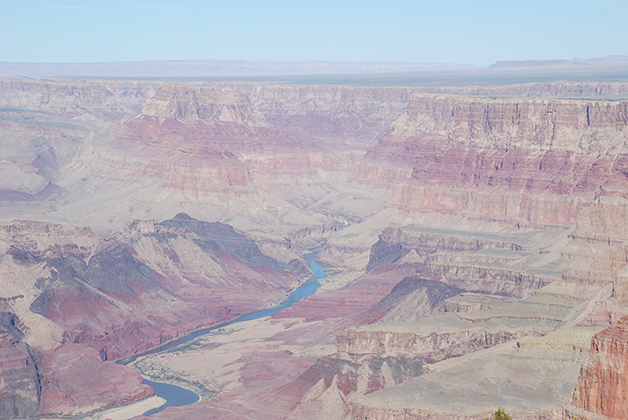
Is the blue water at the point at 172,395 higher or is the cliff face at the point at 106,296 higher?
A: the cliff face at the point at 106,296

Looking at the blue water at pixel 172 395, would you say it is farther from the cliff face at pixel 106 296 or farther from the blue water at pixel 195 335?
the cliff face at pixel 106 296

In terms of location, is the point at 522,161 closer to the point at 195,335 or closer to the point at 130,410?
the point at 195,335

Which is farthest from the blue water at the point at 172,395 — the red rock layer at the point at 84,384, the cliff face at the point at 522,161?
the cliff face at the point at 522,161

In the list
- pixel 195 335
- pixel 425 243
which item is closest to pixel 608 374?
pixel 195 335

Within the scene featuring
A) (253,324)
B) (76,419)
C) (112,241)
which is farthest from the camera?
(112,241)

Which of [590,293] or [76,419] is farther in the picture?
[590,293]

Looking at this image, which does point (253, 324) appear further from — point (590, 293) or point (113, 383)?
point (590, 293)

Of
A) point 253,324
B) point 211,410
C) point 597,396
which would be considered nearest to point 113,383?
point 211,410

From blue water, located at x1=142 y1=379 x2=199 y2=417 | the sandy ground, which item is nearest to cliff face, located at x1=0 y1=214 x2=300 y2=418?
the sandy ground
